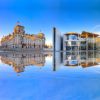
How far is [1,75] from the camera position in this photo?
3.59 m

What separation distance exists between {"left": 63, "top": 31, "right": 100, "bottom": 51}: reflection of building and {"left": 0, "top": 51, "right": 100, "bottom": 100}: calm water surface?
1974 mm

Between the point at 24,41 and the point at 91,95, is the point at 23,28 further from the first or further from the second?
the point at 91,95

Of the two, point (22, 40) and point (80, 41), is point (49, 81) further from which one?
point (80, 41)

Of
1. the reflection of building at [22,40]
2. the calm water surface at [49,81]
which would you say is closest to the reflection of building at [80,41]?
the reflection of building at [22,40]

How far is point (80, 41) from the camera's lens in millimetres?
6395

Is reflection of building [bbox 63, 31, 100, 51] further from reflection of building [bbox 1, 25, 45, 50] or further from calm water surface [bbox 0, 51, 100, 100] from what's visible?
calm water surface [bbox 0, 51, 100, 100]

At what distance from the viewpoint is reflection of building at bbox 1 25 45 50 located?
19.4ft

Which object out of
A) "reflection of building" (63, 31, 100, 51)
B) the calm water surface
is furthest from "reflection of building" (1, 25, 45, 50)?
the calm water surface

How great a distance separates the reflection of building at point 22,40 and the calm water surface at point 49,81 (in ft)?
5.65

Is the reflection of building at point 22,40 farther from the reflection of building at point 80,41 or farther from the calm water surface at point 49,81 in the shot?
the calm water surface at point 49,81

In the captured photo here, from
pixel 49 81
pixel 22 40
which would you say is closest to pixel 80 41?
pixel 22 40

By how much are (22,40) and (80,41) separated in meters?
1.38

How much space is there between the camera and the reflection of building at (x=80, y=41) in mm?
6199
